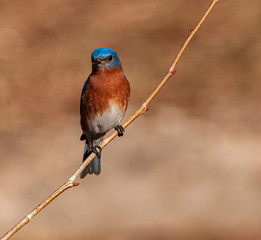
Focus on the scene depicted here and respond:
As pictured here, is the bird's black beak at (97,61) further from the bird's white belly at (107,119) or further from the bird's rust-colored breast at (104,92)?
the bird's white belly at (107,119)

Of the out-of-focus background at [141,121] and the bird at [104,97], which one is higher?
the out-of-focus background at [141,121]

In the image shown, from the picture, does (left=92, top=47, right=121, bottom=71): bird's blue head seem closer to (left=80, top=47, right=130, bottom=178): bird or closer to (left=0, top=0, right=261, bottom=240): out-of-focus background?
(left=80, top=47, right=130, bottom=178): bird

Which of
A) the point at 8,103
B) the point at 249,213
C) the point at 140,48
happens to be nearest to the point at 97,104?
the point at 249,213

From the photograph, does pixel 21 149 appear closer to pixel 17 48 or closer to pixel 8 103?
pixel 8 103

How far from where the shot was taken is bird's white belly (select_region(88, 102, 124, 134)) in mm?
5367

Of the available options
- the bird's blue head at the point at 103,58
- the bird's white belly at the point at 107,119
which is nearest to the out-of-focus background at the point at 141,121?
the bird's white belly at the point at 107,119

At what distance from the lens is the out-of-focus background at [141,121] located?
10102 mm

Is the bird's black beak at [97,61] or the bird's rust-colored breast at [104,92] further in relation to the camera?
the bird's rust-colored breast at [104,92]

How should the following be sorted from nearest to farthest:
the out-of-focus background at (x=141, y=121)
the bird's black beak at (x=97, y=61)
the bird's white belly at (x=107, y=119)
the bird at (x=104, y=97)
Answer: the bird's black beak at (x=97, y=61), the bird at (x=104, y=97), the bird's white belly at (x=107, y=119), the out-of-focus background at (x=141, y=121)

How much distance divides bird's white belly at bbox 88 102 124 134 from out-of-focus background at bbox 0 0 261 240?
4204 mm

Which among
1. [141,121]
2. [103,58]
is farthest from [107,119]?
[141,121]

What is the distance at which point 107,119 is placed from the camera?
5465 millimetres

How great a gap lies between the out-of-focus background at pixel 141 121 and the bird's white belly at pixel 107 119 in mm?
4204

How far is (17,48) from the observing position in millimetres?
15141
